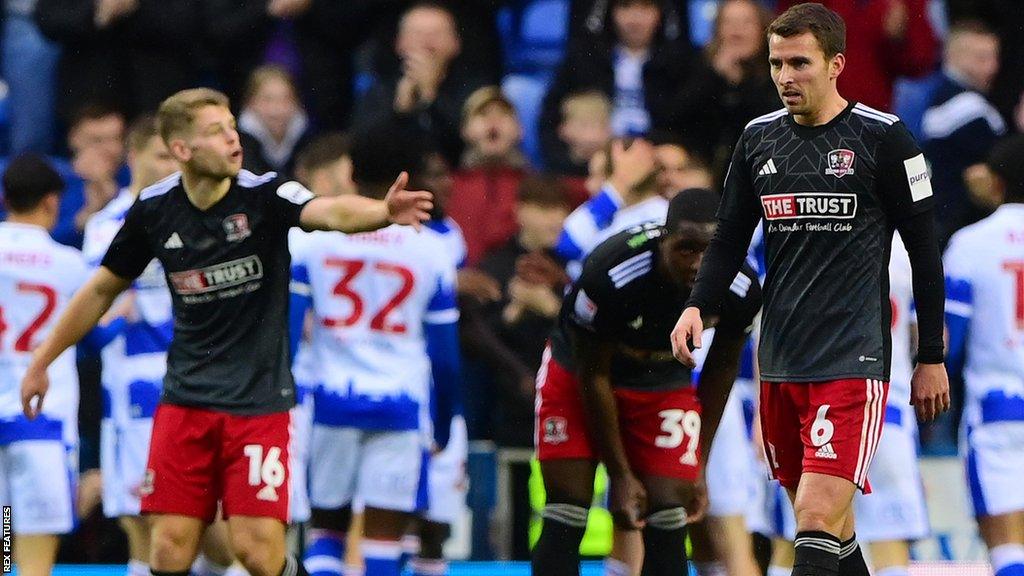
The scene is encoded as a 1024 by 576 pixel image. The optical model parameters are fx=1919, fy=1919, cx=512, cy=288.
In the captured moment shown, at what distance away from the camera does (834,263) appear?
6629 mm

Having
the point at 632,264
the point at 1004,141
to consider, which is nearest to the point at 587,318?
the point at 632,264

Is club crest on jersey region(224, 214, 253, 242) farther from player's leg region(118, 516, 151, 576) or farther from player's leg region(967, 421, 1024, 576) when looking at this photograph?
player's leg region(967, 421, 1024, 576)

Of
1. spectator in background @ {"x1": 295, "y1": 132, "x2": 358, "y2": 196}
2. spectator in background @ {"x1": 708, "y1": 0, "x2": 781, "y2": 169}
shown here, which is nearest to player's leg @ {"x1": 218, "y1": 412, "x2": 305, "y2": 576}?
spectator in background @ {"x1": 295, "y1": 132, "x2": 358, "y2": 196}

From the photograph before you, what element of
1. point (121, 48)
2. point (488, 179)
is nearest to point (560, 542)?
point (488, 179)

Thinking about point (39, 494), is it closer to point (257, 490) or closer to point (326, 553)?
point (326, 553)

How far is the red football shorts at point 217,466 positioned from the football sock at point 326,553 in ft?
5.22

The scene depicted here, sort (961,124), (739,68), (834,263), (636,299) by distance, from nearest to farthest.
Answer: (834,263)
(636,299)
(739,68)
(961,124)

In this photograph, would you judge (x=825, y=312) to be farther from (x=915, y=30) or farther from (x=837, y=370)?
(x=915, y=30)

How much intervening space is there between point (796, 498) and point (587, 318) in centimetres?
140

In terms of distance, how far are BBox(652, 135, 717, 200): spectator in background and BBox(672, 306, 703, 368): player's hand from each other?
11.2 ft

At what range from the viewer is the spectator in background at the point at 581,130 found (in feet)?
42.5

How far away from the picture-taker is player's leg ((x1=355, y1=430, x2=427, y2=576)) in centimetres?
916

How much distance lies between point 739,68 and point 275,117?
323 centimetres

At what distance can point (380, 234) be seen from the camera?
9086mm
